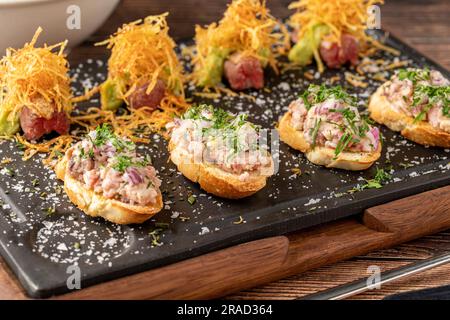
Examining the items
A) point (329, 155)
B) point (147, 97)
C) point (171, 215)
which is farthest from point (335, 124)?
point (147, 97)

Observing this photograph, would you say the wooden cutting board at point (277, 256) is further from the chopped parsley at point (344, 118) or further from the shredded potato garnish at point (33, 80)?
the shredded potato garnish at point (33, 80)

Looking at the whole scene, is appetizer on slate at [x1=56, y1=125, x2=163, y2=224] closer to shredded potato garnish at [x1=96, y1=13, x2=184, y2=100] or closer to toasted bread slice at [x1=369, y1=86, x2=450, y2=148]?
shredded potato garnish at [x1=96, y1=13, x2=184, y2=100]

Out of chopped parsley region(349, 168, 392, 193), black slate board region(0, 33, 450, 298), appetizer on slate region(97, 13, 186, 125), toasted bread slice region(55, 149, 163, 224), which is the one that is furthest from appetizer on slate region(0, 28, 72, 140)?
chopped parsley region(349, 168, 392, 193)

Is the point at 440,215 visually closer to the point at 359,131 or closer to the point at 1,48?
the point at 359,131

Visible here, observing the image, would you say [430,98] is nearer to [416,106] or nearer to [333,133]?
[416,106]

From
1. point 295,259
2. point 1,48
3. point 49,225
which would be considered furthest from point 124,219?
point 1,48

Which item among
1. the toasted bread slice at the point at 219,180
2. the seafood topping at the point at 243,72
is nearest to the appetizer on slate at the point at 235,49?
the seafood topping at the point at 243,72
